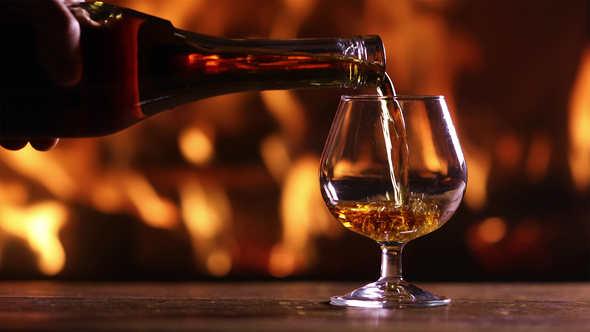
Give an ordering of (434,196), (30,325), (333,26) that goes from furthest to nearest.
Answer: (333,26) → (434,196) → (30,325)

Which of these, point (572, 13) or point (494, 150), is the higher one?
point (572, 13)

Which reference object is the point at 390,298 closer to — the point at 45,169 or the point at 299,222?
the point at 299,222

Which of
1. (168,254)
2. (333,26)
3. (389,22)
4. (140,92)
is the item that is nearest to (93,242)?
(168,254)

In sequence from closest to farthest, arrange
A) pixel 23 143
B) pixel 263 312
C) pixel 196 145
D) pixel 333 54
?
pixel 263 312 < pixel 333 54 < pixel 23 143 < pixel 196 145

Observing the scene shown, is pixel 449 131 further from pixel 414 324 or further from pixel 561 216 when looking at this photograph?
pixel 561 216

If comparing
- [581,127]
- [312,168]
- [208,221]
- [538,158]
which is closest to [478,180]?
[538,158]
